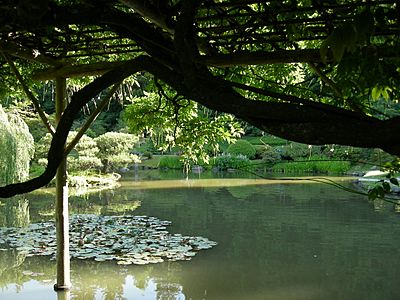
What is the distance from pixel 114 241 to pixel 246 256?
6.17ft

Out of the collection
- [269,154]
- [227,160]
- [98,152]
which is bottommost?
[227,160]

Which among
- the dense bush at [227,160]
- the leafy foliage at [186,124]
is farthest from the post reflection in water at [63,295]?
the dense bush at [227,160]

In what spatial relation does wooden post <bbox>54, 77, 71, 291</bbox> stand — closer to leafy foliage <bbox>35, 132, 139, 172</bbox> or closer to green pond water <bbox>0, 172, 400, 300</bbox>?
green pond water <bbox>0, 172, 400, 300</bbox>

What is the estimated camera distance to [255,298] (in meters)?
4.79

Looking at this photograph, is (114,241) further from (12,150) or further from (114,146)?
(114,146)

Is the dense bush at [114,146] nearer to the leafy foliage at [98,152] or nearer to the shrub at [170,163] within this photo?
the leafy foliage at [98,152]

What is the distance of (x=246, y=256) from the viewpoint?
642 cm

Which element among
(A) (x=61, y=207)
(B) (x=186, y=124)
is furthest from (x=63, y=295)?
(B) (x=186, y=124)

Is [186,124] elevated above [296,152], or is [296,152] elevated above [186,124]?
[186,124]

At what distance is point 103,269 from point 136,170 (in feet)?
53.1

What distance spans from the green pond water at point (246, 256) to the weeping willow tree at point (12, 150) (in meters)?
0.86

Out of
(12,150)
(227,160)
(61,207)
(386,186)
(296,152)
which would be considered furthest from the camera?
(227,160)

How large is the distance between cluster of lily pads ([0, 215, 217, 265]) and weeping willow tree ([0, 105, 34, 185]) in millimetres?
1080

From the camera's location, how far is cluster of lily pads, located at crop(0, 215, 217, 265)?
6.22m
